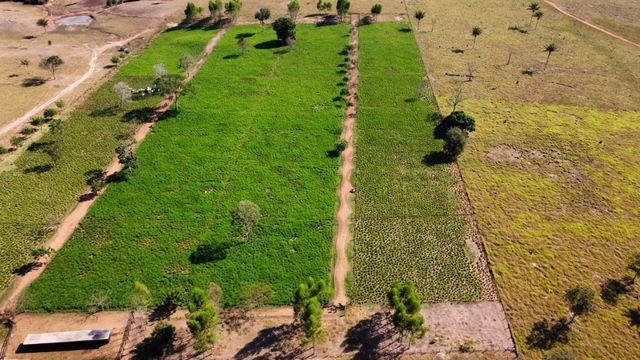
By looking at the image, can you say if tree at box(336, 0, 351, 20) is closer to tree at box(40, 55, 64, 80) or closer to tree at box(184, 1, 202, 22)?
tree at box(184, 1, 202, 22)

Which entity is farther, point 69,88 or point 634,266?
point 69,88

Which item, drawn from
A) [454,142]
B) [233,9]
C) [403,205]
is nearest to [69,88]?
[233,9]

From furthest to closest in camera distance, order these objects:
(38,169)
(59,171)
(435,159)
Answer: (435,159) → (38,169) → (59,171)

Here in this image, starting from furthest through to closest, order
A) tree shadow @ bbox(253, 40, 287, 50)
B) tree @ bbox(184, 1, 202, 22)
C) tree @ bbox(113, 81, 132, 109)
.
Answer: tree @ bbox(184, 1, 202, 22) → tree shadow @ bbox(253, 40, 287, 50) → tree @ bbox(113, 81, 132, 109)

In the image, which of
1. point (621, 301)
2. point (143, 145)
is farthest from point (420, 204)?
point (143, 145)

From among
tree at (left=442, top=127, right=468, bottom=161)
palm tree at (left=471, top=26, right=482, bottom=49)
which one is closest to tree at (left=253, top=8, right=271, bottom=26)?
palm tree at (left=471, top=26, right=482, bottom=49)

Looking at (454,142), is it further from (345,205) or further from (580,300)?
(580,300)

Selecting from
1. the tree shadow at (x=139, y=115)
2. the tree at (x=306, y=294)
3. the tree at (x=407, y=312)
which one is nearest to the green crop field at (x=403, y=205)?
the tree at (x=407, y=312)

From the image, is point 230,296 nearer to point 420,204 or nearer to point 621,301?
point 420,204
